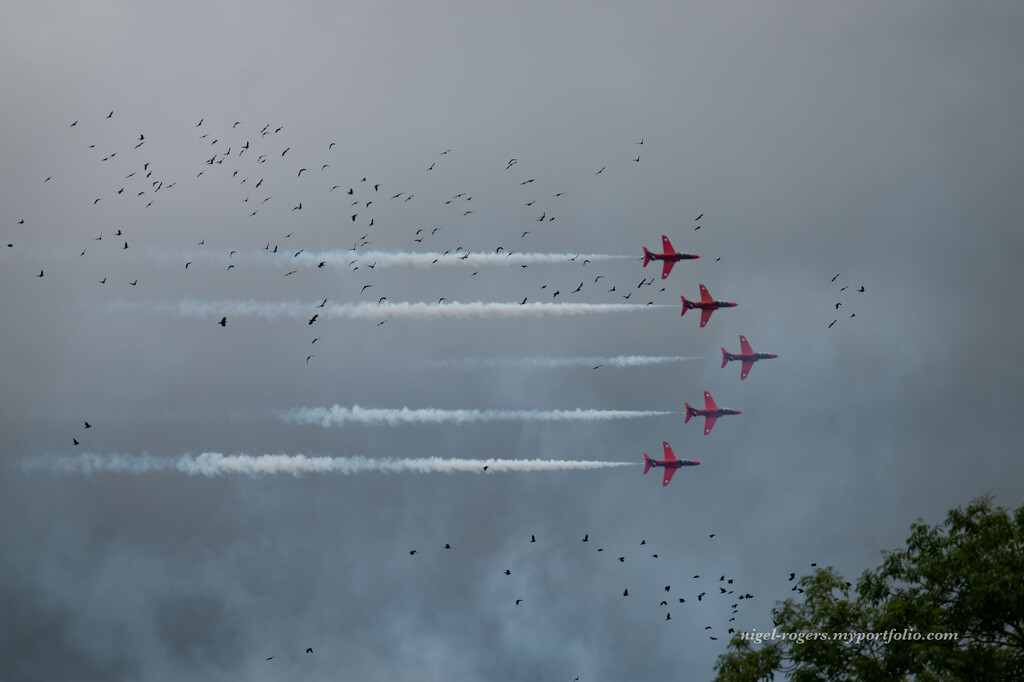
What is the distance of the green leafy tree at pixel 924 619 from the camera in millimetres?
56438

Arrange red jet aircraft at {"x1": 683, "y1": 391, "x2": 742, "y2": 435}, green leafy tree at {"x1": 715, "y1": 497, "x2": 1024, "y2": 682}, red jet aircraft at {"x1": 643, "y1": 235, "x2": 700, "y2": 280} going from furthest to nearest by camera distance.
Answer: red jet aircraft at {"x1": 683, "y1": 391, "x2": 742, "y2": 435}, red jet aircraft at {"x1": 643, "y1": 235, "x2": 700, "y2": 280}, green leafy tree at {"x1": 715, "y1": 497, "x2": 1024, "y2": 682}

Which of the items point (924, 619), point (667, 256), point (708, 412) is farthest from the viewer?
point (708, 412)

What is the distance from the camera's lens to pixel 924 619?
59125 mm

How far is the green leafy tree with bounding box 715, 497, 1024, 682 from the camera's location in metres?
56.4

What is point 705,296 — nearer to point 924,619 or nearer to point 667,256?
point 667,256

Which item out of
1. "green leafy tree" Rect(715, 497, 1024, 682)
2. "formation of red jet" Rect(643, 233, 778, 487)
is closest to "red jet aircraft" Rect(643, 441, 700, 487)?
"formation of red jet" Rect(643, 233, 778, 487)

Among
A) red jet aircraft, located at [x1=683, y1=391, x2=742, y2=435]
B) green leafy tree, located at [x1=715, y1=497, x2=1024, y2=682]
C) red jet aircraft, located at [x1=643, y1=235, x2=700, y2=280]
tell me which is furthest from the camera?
red jet aircraft, located at [x1=683, y1=391, x2=742, y2=435]

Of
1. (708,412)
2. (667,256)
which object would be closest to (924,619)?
(667,256)

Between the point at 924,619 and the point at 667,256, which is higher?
the point at 667,256

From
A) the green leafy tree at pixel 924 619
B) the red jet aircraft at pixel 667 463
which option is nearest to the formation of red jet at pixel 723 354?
the red jet aircraft at pixel 667 463

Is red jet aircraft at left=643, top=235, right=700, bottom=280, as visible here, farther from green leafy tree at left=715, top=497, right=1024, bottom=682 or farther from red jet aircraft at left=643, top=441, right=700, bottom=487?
green leafy tree at left=715, top=497, right=1024, bottom=682

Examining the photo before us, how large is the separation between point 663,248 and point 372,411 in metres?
41.1

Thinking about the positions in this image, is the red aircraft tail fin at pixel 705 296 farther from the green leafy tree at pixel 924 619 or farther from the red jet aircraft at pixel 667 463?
the green leafy tree at pixel 924 619

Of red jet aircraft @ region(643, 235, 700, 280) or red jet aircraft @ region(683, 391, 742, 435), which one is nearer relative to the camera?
red jet aircraft @ region(643, 235, 700, 280)
